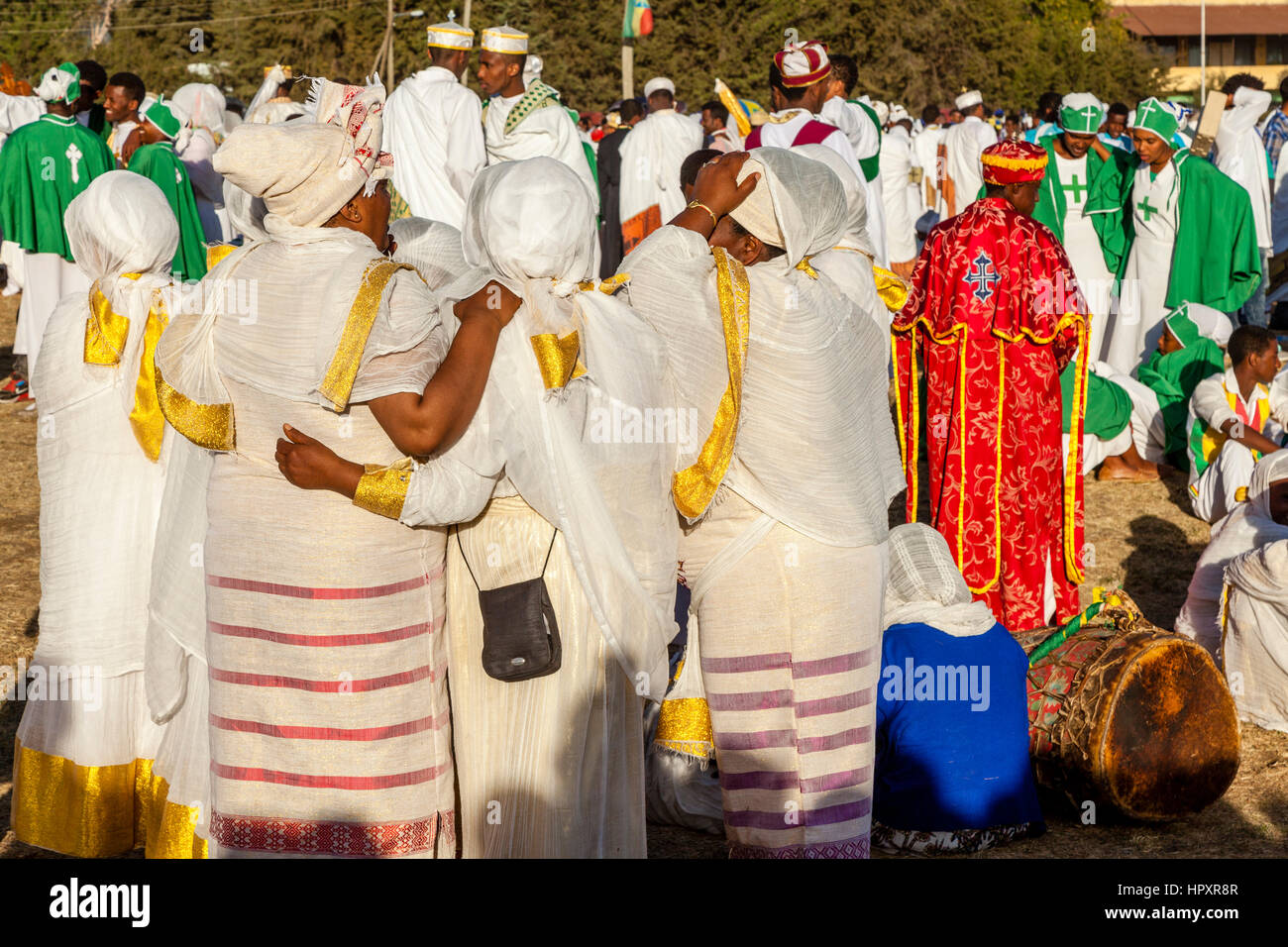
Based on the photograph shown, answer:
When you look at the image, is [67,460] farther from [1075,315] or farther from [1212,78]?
[1212,78]

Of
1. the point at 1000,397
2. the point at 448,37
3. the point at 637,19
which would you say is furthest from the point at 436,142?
the point at 637,19

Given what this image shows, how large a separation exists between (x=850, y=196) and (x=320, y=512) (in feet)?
4.75

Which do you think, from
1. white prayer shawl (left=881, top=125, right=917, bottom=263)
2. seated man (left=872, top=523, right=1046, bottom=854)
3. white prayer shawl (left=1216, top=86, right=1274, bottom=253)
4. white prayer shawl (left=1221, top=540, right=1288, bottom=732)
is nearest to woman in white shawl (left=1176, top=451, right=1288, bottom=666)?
white prayer shawl (left=1221, top=540, right=1288, bottom=732)

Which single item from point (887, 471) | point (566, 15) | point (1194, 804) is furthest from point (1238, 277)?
point (566, 15)

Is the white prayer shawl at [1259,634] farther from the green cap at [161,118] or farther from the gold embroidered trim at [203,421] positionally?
the green cap at [161,118]

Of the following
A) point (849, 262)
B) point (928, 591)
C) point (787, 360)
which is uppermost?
point (849, 262)

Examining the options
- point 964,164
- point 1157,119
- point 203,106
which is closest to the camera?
point 1157,119

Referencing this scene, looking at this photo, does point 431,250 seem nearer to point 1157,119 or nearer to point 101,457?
point 101,457

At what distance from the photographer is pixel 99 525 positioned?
11.5 feet

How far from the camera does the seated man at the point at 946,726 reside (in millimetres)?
3715

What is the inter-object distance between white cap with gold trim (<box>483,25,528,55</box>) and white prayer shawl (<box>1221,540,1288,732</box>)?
14.0ft

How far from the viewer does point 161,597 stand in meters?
3.15

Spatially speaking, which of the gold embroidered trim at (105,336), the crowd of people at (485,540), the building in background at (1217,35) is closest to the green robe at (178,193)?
the crowd of people at (485,540)

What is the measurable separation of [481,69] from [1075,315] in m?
3.46
